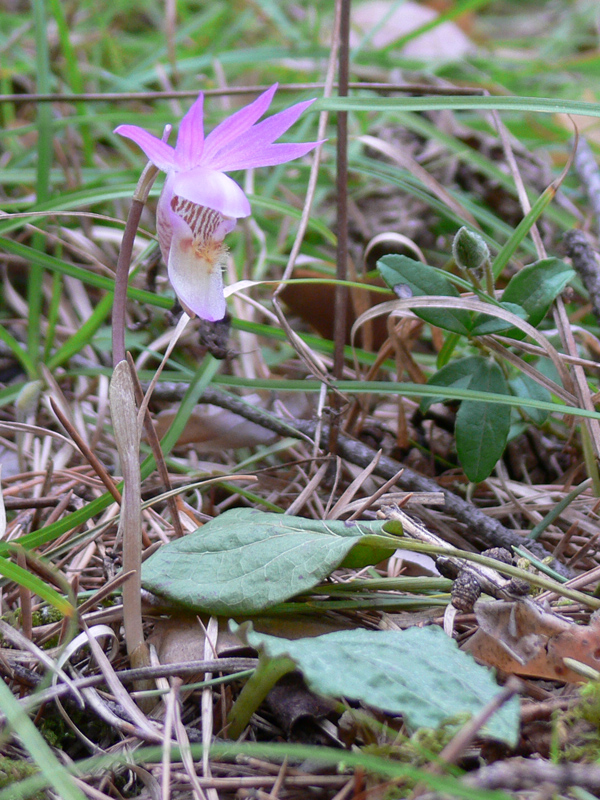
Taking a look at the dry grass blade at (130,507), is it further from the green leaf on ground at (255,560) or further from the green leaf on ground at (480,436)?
the green leaf on ground at (480,436)

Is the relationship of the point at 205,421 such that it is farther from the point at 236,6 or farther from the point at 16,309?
the point at 236,6

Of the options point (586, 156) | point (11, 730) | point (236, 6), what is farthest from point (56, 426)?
point (236, 6)

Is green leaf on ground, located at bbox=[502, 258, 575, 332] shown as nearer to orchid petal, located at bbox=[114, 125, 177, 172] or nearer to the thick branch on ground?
the thick branch on ground

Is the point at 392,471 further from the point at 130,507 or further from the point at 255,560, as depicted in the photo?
the point at 130,507

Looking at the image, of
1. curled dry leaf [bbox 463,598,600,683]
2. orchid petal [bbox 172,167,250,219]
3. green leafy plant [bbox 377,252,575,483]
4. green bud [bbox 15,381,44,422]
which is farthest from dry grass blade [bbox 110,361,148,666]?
green bud [bbox 15,381,44,422]

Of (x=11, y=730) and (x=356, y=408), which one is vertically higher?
(x=356, y=408)
